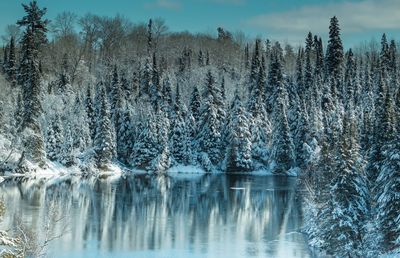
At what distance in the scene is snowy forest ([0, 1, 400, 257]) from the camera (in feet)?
105

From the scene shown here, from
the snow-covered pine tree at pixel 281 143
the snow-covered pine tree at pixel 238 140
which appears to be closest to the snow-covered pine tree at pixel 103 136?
the snow-covered pine tree at pixel 238 140

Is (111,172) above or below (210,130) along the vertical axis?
below

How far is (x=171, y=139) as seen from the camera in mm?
93688

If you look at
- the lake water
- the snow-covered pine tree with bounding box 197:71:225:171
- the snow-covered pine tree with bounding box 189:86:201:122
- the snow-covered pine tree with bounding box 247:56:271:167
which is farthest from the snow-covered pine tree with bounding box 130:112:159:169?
the snow-covered pine tree with bounding box 247:56:271:167

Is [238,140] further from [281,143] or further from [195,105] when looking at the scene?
[195,105]

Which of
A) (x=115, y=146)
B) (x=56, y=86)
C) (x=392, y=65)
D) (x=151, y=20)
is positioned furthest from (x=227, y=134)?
(x=151, y=20)

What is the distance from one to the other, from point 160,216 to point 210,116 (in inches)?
1901

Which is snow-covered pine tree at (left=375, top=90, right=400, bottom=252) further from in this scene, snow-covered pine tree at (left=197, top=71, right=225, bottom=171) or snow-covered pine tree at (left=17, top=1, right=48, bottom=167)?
snow-covered pine tree at (left=197, top=71, right=225, bottom=171)

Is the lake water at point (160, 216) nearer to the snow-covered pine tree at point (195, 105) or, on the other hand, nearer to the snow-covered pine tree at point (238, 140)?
the snow-covered pine tree at point (238, 140)

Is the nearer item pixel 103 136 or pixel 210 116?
pixel 103 136

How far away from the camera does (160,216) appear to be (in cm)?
4797

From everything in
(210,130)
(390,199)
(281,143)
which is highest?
(210,130)

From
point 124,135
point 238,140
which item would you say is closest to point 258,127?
point 238,140

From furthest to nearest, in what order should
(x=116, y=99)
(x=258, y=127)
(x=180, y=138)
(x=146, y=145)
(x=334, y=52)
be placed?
(x=334, y=52), (x=258, y=127), (x=116, y=99), (x=180, y=138), (x=146, y=145)
